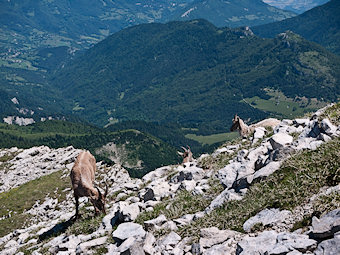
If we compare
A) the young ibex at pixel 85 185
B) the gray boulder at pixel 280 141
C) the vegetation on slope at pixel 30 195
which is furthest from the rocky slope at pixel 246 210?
the vegetation on slope at pixel 30 195

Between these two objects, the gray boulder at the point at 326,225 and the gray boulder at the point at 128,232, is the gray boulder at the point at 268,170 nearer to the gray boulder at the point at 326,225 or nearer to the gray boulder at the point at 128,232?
the gray boulder at the point at 326,225

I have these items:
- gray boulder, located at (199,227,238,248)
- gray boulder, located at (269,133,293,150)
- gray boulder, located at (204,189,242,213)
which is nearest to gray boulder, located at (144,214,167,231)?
gray boulder, located at (204,189,242,213)

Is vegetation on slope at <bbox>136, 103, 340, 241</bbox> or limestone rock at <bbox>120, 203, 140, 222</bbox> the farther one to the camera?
limestone rock at <bbox>120, 203, 140, 222</bbox>

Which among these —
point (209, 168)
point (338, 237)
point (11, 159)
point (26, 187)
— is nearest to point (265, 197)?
point (338, 237)

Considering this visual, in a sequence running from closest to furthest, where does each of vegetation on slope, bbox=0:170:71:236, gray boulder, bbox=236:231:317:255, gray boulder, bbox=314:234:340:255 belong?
gray boulder, bbox=314:234:340:255 < gray boulder, bbox=236:231:317:255 < vegetation on slope, bbox=0:170:71:236

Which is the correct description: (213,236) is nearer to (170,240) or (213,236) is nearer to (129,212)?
(170,240)

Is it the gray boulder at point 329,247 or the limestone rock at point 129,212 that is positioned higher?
the gray boulder at point 329,247

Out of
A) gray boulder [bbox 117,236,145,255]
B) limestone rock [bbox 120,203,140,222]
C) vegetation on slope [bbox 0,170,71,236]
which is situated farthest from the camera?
Result: vegetation on slope [bbox 0,170,71,236]

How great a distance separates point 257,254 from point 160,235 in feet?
18.1

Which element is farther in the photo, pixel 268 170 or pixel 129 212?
pixel 129 212

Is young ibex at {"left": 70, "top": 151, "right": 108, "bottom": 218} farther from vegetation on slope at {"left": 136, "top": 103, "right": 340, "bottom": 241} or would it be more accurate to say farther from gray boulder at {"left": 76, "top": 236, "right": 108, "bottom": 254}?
vegetation on slope at {"left": 136, "top": 103, "right": 340, "bottom": 241}

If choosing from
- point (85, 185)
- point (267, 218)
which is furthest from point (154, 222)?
point (85, 185)

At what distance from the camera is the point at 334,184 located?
1138cm

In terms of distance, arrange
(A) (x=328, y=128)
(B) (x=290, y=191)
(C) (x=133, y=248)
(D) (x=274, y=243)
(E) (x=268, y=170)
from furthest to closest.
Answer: (A) (x=328, y=128) < (E) (x=268, y=170) < (C) (x=133, y=248) < (B) (x=290, y=191) < (D) (x=274, y=243)
